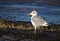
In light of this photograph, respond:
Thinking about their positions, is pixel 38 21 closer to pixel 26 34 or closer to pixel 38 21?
pixel 38 21

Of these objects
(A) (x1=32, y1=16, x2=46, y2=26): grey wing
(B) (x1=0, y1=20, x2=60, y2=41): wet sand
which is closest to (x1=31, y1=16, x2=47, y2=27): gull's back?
(A) (x1=32, y1=16, x2=46, y2=26): grey wing

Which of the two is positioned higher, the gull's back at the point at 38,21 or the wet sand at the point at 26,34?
the gull's back at the point at 38,21

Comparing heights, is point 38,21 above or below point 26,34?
above

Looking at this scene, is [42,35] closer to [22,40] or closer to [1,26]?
[22,40]

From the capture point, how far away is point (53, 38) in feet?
37.6

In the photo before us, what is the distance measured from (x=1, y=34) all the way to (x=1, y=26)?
184 cm

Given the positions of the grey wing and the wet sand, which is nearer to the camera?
the wet sand

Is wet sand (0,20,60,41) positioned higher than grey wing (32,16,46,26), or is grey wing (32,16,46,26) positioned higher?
grey wing (32,16,46,26)

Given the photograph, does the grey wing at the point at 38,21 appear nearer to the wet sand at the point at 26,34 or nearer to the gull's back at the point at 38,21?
the gull's back at the point at 38,21

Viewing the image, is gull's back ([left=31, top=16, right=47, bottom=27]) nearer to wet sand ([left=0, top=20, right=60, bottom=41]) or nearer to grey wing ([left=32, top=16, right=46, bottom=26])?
grey wing ([left=32, top=16, right=46, bottom=26])

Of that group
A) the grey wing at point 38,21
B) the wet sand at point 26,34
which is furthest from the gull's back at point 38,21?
the wet sand at point 26,34

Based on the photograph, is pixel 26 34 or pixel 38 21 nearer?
pixel 26 34

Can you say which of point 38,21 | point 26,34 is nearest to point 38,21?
point 38,21

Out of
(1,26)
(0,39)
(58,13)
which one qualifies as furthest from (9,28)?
(58,13)
